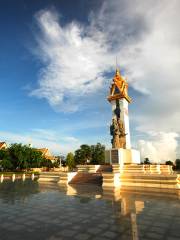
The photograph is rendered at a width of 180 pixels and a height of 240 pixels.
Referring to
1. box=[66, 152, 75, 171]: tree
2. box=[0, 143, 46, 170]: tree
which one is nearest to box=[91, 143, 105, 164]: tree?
box=[66, 152, 75, 171]: tree

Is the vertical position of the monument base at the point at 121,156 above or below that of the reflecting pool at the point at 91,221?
above

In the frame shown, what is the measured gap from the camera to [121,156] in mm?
28859

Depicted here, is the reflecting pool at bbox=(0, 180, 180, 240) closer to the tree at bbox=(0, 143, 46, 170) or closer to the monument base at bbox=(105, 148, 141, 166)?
the monument base at bbox=(105, 148, 141, 166)

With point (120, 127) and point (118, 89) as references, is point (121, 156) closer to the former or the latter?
point (120, 127)

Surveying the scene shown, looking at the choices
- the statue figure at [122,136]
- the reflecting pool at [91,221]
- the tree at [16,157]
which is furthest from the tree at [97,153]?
the reflecting pool at [91,221]

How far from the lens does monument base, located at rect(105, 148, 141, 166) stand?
28562mm

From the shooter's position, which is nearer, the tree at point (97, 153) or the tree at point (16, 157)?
the tree at point (16, 157)

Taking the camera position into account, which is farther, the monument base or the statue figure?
the statue figure

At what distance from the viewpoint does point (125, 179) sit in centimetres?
1808

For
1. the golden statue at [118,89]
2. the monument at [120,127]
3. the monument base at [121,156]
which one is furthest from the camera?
the golden statue at [118,89]

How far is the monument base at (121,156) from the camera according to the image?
1125 inches

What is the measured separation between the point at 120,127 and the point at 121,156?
5.37m

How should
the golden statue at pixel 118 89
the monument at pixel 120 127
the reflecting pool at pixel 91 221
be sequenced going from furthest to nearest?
the golden statue at pixel 118 89 < the monument at pixel 120 127 < the reflecting pool at pixel 91 221

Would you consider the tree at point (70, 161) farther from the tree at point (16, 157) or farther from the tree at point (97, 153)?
the tree at point (16, 157)
